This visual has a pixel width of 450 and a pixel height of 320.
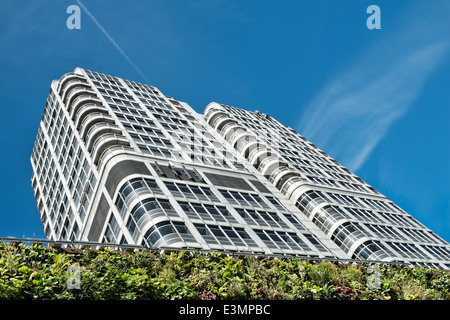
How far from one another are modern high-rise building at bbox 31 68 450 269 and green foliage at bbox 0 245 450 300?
11339 mm

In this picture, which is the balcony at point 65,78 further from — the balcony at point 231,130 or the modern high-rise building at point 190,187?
the balcony at point 231,130

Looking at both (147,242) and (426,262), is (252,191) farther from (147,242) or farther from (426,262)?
(426,262)

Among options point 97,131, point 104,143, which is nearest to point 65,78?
point 97,131

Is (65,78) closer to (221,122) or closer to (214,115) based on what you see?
(214,115)

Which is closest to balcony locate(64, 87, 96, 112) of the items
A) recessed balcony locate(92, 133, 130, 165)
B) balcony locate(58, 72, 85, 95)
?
balcony locate(58, 72, 85, 95)

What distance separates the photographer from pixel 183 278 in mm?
19406

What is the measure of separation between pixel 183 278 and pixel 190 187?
23.9m

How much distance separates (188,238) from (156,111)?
35264 millimetres

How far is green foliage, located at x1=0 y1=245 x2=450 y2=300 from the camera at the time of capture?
1513 cm

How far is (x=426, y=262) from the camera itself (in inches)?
1933

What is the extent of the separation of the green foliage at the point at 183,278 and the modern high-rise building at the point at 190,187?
11339 mm

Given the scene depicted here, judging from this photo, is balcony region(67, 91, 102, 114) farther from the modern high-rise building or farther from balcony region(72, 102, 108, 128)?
balcony region(72, 102, 108, 128)

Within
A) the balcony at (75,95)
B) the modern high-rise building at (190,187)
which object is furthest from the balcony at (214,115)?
the balcony at (75,95)
